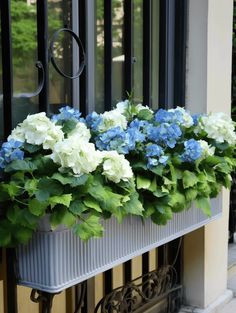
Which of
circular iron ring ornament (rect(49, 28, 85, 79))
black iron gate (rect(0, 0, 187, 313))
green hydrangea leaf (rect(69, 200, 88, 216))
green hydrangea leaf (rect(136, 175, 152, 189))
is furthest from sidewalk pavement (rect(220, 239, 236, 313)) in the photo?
green hydrangea leaf (rect(69, 200, 88, 216))

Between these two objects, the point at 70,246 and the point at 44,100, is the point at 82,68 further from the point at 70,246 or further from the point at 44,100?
the point at 70,246

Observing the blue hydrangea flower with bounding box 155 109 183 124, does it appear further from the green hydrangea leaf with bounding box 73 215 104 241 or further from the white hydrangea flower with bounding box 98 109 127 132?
the green hydrangea leaf with bounding box 73 215 104 241

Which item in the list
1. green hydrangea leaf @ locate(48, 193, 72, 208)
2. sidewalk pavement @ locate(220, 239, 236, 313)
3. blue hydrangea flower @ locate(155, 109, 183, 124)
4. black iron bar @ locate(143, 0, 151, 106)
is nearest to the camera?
green hydrangea leaf @ locate(48, 193, 72, 208)

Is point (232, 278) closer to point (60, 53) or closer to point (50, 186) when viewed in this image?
point (60, 53)

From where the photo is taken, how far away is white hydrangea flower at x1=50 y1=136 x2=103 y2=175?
2037mm

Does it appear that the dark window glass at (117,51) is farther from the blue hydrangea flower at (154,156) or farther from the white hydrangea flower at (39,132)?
the white hydrangea flower at (39,132)

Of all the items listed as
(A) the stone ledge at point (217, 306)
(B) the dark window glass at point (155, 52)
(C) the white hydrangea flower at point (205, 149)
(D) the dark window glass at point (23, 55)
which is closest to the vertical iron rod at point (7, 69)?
(D) the dark window glass at point (23, 55)

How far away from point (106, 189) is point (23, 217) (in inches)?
13.4

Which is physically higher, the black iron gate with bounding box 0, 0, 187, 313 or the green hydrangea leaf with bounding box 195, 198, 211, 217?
the black iron gate with bounding box 0, 0, 187, 313

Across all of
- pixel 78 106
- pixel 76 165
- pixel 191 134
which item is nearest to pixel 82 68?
pixel 78 106

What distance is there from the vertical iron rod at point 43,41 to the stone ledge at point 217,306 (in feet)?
6.44

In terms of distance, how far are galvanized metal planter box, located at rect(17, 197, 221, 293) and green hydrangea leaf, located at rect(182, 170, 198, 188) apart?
0.27m

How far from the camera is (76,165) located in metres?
2.04

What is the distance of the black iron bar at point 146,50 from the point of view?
3281 mm
